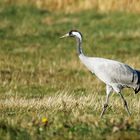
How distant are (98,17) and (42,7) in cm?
315

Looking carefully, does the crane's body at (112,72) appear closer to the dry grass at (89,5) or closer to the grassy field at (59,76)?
the grassy field at (59,76)

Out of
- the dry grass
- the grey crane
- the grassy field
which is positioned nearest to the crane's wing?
the grey crane

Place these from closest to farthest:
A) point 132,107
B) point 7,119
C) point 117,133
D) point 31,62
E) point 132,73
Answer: point 117,133 → point 7,119 → point 132,73 → point 132,107 → point 31,62

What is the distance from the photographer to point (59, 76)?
15484 mm

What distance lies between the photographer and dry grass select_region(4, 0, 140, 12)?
26531mm

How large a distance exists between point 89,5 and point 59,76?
1221cm

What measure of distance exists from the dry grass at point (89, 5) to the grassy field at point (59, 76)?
0.52 meters

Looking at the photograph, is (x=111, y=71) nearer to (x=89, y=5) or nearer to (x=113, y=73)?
(x=113, y=73)

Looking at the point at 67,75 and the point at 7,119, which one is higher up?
the point at 7,119

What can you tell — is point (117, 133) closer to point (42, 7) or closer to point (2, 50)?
point (2, 50)

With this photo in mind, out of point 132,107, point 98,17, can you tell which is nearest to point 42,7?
point 98,17

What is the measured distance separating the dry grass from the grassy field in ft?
1.72

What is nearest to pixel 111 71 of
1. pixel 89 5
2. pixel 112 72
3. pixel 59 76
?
pixel 112 72

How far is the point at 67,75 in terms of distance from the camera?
1579cm
